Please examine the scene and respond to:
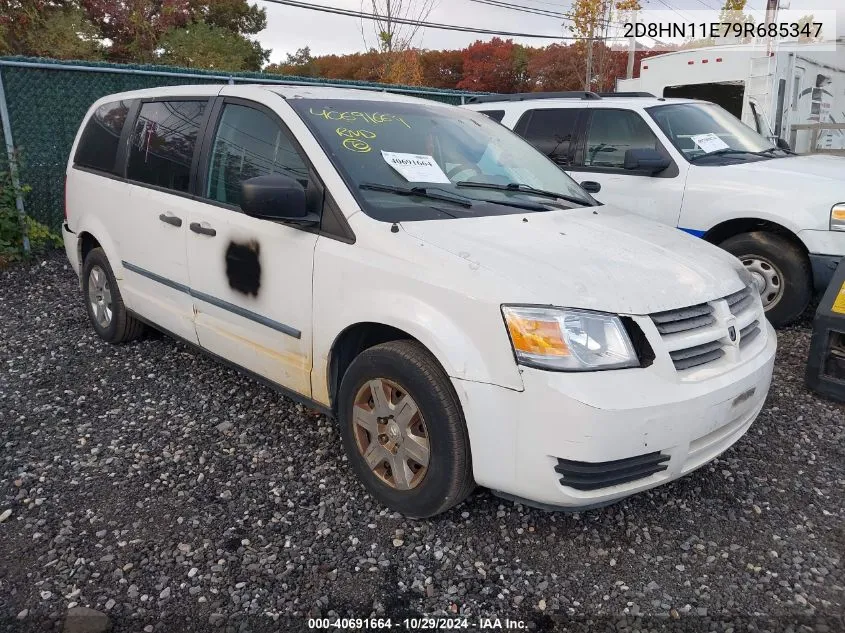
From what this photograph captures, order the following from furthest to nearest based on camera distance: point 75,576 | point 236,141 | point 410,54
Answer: point 410,54
point 236,141
point 75,576

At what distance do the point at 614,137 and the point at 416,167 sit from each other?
3.54m

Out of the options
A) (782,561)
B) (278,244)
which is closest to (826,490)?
(782,561)

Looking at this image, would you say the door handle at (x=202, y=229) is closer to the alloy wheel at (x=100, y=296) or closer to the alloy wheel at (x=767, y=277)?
the alloy wheel at (x=100, y=296)

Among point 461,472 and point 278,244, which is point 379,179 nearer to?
point 278,244

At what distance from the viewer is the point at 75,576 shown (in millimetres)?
2510

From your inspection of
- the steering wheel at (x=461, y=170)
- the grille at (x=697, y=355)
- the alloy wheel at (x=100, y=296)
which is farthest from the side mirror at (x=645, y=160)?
the alloy wheel at (x=100, y=296)

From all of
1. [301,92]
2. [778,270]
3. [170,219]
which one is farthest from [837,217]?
[170,219]

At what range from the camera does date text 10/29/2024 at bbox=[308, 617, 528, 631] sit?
7.53ft

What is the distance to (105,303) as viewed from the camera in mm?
4867

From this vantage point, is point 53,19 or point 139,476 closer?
point 139,476

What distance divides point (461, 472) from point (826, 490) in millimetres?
1858

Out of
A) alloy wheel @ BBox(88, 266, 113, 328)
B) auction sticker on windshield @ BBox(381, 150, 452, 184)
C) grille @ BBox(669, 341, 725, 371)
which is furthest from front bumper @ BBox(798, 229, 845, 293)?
alloy wheel @ BBox(88, 266, 113, 328)

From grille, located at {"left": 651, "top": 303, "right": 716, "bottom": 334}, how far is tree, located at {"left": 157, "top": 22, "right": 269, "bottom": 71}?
894 inches

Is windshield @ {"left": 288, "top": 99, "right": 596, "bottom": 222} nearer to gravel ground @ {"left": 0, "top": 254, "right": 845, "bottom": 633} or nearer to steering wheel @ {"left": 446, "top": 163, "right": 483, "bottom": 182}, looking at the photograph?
steering wheel @ {"left": 446, "top": 163, "right": 483, "bottom": 182}
